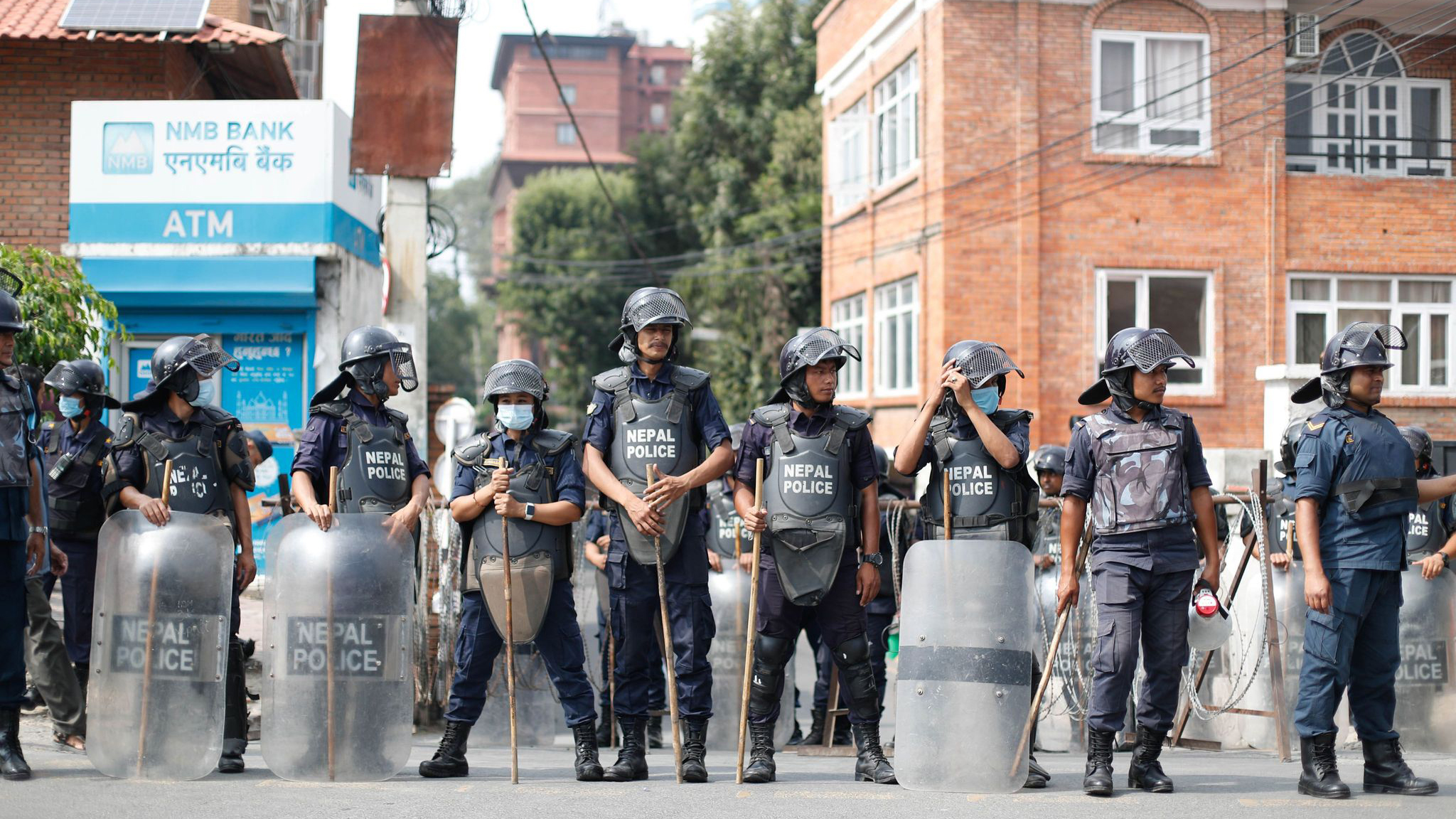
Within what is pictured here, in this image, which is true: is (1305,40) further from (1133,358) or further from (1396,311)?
(1133,358)

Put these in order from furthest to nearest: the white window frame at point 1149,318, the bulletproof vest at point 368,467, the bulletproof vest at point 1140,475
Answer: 1. the white window frame at point 1149,318
2. the bulletproof vest at point 368,467
3. the bulletproof vest at point 1140,475

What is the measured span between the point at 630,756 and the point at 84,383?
375 centimetres

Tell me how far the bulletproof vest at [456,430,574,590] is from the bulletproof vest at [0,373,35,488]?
1.95 m

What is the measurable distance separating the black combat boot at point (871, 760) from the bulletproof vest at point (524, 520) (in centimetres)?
159

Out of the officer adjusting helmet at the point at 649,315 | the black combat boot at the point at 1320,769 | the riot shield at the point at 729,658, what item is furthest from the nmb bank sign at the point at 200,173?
the black combat boot at the point at 1320,769

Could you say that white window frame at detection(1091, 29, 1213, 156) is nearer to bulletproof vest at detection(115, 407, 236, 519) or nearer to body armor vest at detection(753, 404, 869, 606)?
body armor vest at detection(753, 404, 869, 606)

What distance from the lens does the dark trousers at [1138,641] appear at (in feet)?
21.2

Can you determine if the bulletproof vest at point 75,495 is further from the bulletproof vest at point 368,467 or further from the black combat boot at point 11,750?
the bulletproof vest at point 368,467

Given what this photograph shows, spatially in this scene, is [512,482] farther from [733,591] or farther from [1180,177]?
[1180,177]

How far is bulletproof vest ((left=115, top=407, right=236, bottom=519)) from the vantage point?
7.00 m

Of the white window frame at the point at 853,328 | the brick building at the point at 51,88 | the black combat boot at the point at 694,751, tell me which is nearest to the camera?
the black combat boot at the point at 694,751

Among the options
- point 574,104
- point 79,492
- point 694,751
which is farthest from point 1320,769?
point 574,104

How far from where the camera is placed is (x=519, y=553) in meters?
6.89

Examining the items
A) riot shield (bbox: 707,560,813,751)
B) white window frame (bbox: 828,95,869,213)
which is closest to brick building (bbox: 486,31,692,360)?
white window frame (bbox: 828,95,869,213)
